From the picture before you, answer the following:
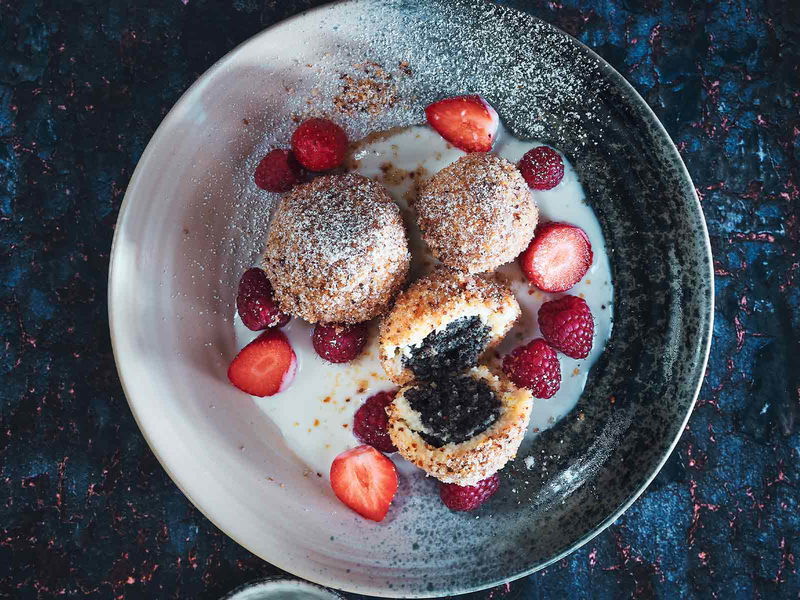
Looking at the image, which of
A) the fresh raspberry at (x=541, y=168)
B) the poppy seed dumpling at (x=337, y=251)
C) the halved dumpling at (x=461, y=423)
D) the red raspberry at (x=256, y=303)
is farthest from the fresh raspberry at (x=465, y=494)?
the fresh raspberry at (x=541, y=168)

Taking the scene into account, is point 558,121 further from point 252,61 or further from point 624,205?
point 252,61

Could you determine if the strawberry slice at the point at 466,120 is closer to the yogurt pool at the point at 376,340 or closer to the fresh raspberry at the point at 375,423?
the yogurt pool at the point at 376,340

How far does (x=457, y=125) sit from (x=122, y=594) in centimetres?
139

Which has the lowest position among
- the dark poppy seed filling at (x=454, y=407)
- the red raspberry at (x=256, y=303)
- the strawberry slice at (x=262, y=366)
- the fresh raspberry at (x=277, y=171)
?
the strawberry slice at (x=262, y=366)

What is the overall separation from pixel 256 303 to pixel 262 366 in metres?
0.15

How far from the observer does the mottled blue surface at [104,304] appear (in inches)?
60.2

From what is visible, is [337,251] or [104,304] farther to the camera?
[104,304]

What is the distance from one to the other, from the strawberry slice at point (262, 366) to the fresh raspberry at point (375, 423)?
202mm

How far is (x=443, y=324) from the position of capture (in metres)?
1.38

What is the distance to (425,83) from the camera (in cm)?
→ 147

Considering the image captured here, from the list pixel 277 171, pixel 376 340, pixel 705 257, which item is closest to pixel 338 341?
pixel 376 340

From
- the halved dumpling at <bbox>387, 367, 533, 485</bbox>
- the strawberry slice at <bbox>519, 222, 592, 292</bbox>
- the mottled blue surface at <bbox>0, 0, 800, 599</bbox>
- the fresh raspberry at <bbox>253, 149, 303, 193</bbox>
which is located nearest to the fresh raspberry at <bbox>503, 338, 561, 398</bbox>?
the halved dumpling at <bbox>387, 367, 533, 485</bbox>

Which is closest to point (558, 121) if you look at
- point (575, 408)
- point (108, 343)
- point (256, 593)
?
point (575, 408)

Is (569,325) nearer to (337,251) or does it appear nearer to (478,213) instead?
(478,213)
